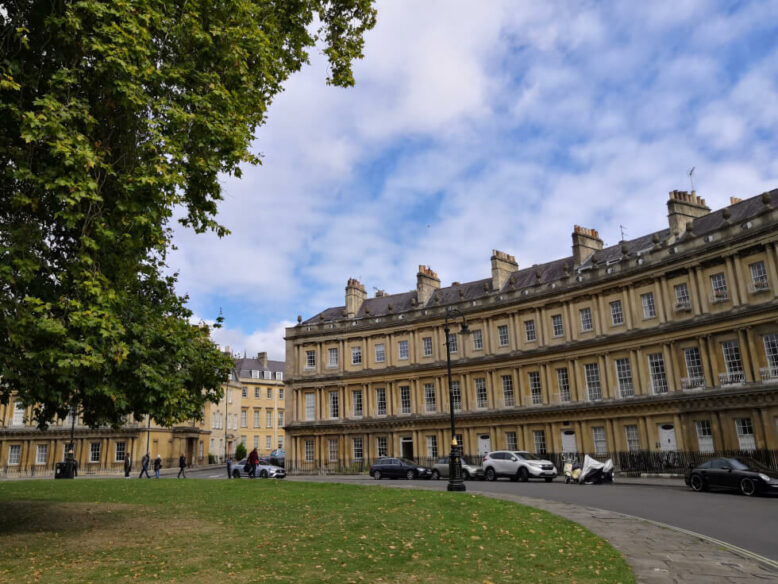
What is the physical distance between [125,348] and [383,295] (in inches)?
1802

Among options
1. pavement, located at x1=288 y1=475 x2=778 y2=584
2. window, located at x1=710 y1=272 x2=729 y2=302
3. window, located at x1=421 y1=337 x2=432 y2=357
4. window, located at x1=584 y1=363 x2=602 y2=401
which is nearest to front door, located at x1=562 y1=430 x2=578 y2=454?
window, located at x1=584 y1=363 x2=602 y2=401

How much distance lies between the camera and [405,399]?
47375 mm

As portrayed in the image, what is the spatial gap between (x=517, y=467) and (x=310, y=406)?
81.6 feet

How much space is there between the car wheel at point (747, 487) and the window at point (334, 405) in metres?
34.2

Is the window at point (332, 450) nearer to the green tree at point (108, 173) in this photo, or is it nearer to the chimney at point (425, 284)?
the chimney at point (425, 284)

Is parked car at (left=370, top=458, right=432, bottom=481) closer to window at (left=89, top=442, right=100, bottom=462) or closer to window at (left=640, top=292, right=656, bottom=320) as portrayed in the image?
window at (left=640, top=292, right=656, bottom=320)

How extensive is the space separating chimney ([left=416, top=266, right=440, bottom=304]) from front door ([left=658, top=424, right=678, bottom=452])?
21.2 metres

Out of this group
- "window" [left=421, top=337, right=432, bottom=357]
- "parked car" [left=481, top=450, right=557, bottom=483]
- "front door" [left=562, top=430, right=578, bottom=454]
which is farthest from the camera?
"window" [left=421, top=337, right=432, bottom=357]

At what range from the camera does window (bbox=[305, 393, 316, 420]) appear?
51.4 meters

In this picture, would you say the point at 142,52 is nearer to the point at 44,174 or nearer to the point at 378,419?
the point at 44,174

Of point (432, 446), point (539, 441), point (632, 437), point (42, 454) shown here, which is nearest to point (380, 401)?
point (432, 446)

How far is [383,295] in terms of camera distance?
182 ft

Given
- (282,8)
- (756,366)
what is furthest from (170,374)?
(756,366)

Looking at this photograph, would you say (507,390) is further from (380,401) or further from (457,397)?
(380,401)
